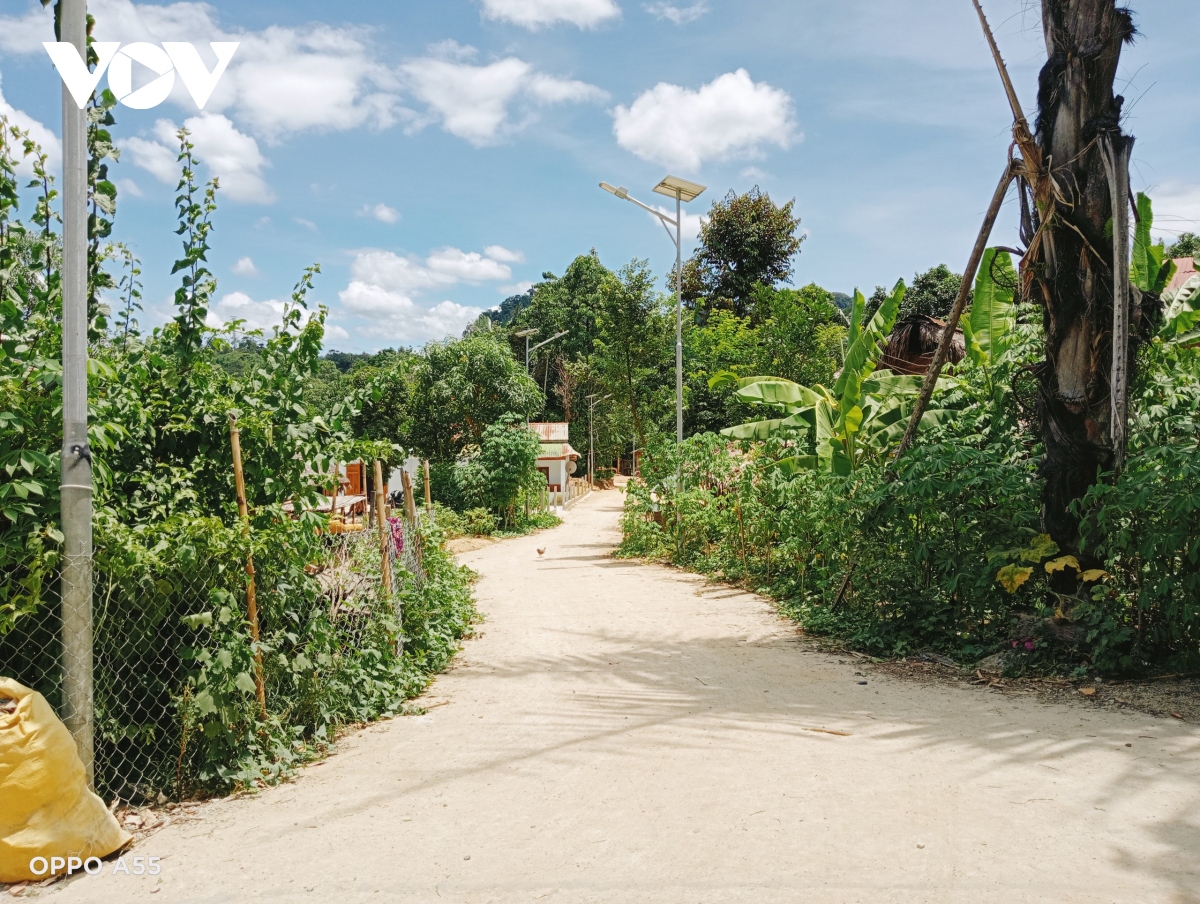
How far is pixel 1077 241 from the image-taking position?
670 centimetres

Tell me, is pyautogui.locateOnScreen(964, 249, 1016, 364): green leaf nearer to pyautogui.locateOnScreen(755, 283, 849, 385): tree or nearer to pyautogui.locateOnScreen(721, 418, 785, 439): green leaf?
pyautogui.locateOnScreen(721, 418, 785, 439): green leaf

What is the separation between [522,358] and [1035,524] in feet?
180

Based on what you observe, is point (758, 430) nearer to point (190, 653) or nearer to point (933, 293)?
point (190, 653)

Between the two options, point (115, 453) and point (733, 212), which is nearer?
point (115, 453)

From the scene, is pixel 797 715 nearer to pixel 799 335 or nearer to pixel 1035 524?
pixel 1035 524

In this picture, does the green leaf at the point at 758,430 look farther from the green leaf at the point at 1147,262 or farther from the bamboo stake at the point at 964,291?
the green leaf at the point at 1147,262

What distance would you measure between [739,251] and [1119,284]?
32830 millimetres

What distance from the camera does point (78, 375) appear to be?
151 inches

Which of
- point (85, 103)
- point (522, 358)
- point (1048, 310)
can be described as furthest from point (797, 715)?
point (522, 358)

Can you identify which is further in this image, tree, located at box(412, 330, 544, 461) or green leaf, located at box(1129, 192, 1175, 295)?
tree, located at box(412, 330, 544, 461)

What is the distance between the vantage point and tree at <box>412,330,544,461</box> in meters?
28.2

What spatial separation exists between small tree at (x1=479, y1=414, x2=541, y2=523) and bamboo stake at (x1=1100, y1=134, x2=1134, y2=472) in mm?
18056

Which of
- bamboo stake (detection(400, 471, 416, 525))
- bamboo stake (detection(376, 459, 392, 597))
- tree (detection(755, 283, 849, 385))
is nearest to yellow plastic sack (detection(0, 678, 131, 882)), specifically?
bamboo stake (detection(376, 459, 392, 597))

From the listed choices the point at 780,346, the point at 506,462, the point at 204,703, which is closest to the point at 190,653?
the point at 204,703
